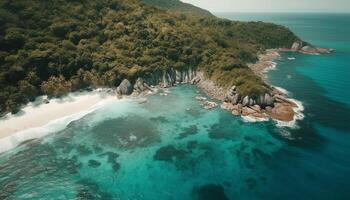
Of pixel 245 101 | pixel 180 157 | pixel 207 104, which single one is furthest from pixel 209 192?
pixel 207 104

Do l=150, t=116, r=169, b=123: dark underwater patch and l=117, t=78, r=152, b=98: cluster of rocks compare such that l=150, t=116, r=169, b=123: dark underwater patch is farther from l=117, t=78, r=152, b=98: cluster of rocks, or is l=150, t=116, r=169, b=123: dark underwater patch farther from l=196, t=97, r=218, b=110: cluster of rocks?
l=117, t=78, r=152, b=98: cluster of rocks

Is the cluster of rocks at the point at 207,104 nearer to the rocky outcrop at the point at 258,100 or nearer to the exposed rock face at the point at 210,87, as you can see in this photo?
the exposed rock face at the point at 210,87

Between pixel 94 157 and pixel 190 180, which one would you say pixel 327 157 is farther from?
pixel 94 157

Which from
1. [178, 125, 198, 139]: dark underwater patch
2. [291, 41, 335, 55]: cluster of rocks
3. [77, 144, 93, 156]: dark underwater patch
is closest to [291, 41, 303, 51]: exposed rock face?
[291, 41, 335, 55]: cluster of rocks

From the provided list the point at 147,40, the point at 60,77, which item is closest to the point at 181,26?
the point at 147,40

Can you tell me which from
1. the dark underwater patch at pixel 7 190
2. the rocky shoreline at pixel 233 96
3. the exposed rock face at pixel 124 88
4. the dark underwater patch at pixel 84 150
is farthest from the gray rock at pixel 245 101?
the dark underwater patch at pixel 7 190

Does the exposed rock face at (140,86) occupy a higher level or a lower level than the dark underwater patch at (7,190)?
higher
